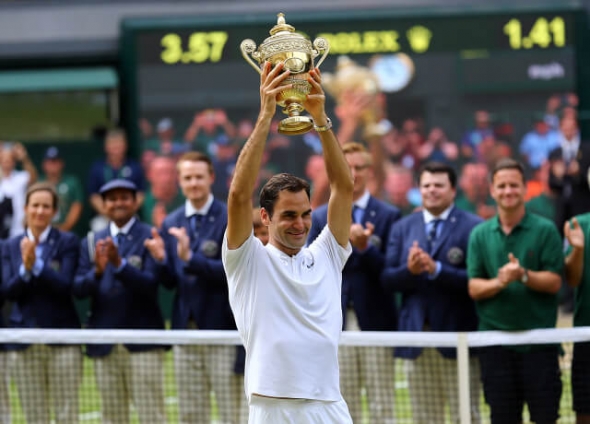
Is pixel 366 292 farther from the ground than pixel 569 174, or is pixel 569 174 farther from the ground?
pixel 569 174

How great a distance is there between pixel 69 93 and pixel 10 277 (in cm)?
A: 778

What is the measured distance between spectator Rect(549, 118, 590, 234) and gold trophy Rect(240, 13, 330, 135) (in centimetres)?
779

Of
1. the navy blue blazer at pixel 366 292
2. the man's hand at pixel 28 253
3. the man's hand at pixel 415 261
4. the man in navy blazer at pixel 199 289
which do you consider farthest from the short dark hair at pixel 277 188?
the man's hand at pixel 28 253

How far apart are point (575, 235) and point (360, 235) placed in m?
1.60

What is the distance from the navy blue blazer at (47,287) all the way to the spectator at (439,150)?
6405 millimetres

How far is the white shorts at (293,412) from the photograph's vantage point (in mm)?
Answer: 5664

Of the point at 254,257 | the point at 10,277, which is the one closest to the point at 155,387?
the point at 10,277

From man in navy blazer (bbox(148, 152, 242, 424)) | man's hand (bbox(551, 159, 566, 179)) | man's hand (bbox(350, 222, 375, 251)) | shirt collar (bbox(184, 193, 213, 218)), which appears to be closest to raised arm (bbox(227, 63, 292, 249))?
man's hand (bbox(350, 222, 375, 251))

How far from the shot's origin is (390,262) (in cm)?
886

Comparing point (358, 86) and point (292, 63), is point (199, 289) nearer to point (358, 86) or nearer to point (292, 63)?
point (292, 63)

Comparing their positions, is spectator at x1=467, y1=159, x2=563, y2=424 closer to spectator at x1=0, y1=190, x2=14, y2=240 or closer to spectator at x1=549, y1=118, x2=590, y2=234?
spectator at x1=549, y1=118, x2=590, y2=234

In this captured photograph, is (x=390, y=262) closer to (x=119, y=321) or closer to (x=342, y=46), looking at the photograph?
(x=119, y=321)

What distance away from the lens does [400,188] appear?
14641 mm

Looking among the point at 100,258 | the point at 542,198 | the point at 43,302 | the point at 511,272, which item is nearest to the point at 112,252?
the point at 100,258
